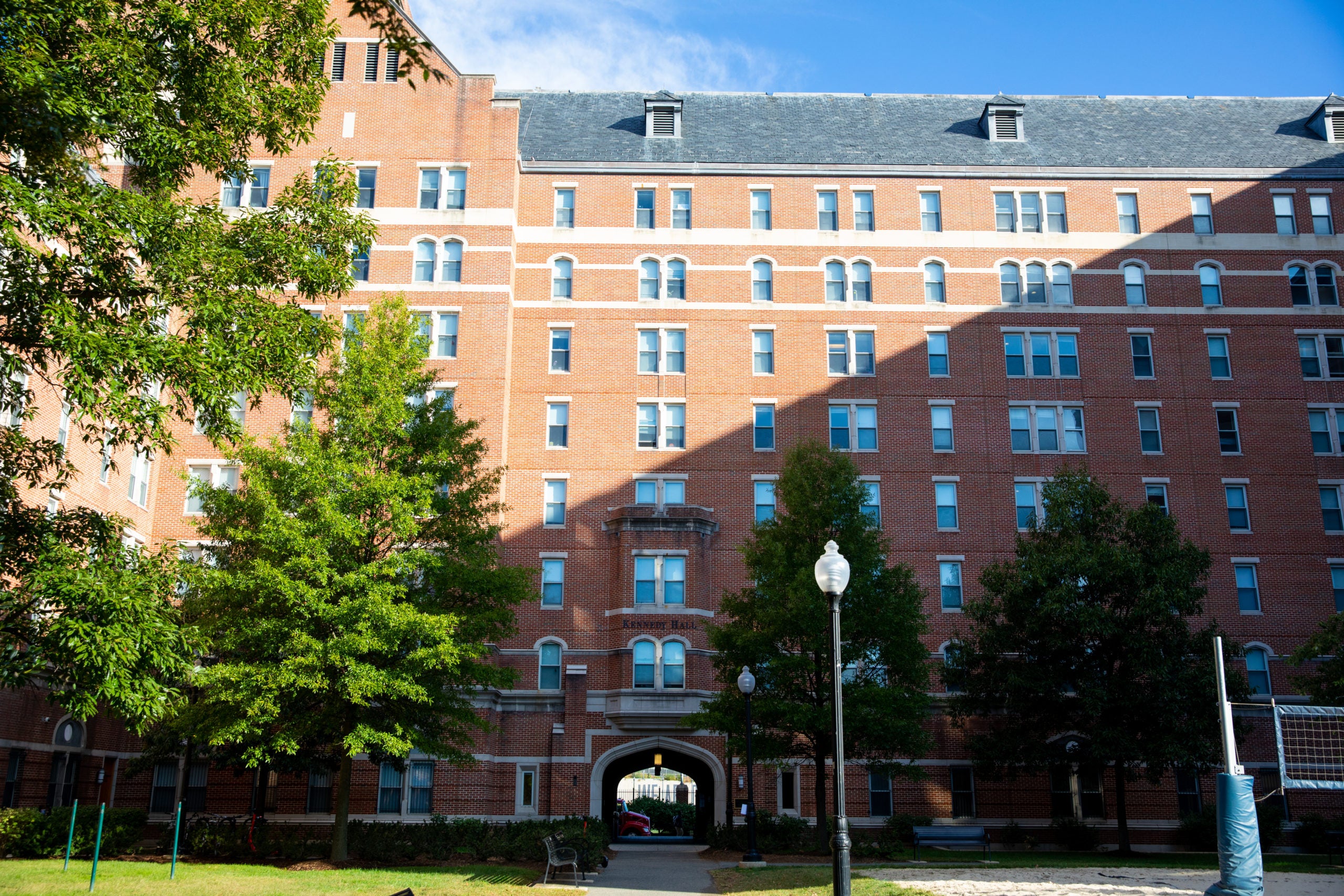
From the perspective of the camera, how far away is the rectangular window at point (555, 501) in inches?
1556

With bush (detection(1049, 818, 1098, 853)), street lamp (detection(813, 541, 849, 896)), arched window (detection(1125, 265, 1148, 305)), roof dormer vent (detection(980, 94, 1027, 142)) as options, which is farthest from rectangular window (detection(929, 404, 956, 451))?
street lamp (detection(813, 541, 849, 896))

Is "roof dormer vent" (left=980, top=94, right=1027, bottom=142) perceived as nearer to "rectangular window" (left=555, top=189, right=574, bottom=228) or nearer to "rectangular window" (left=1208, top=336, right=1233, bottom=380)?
"rectangular window" (left=1208, top=336, right=1233, bottom=380)

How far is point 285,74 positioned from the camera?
57.2 ft

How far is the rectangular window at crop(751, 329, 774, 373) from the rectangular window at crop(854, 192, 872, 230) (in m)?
5.55

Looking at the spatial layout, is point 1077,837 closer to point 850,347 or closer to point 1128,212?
point 850,347

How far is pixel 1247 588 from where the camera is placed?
39688mm

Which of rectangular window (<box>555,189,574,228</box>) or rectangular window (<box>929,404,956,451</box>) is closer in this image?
rectangular window (<box>929,404,956,451</box>)

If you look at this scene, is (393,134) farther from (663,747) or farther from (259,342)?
(259,342)

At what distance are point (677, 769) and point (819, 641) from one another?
15170 mm

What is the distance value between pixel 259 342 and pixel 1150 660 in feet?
82.6

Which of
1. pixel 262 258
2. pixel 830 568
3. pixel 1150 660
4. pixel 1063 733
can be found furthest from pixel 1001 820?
pixel 262 258

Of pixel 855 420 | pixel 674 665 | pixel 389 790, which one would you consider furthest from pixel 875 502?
pixel 389 790

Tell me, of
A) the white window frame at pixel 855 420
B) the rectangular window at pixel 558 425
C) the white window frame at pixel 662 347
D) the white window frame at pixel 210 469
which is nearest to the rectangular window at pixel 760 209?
the white window frame at pixel 662 347

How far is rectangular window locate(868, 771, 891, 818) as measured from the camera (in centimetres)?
3703
